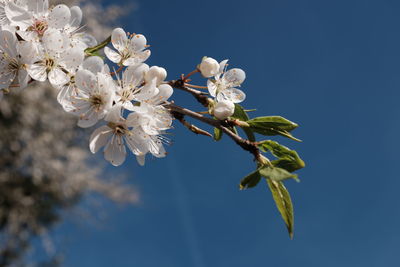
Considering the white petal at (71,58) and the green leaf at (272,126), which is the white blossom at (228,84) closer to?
the green leaf at (272,126)

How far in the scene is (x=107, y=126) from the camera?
0.70 metres

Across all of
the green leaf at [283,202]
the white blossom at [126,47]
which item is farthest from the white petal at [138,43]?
the green leaf at [283,202]

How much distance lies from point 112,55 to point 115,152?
23 centimetres

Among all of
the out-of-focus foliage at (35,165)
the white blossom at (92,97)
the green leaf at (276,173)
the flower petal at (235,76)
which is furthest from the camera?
the out-of-focus foliage at (35,165)

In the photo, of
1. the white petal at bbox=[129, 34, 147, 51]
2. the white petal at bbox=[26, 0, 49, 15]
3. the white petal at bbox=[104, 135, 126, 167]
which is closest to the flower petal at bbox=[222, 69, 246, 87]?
the white petal at bbox=[129, 34, 147, 51]

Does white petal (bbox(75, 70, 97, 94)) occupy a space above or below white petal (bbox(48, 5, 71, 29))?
below

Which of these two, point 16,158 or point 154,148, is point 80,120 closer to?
point 154,148

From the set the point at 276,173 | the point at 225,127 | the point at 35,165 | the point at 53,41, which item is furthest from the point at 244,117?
the point at 35,165

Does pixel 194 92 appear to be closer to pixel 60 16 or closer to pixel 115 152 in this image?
pixel 115 152

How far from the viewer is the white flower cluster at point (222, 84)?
65 centimetres

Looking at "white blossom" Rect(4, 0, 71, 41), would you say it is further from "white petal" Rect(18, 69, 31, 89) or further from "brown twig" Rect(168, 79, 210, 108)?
"brown twig" Rect(168, 79, 210, 108)

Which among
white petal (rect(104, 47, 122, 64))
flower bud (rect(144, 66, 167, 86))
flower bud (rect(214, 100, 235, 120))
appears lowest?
white petal (rect(104, 47, 122, 64))

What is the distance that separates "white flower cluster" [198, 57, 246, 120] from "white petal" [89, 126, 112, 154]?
0.22 m

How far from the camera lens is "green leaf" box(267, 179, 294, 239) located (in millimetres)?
596
